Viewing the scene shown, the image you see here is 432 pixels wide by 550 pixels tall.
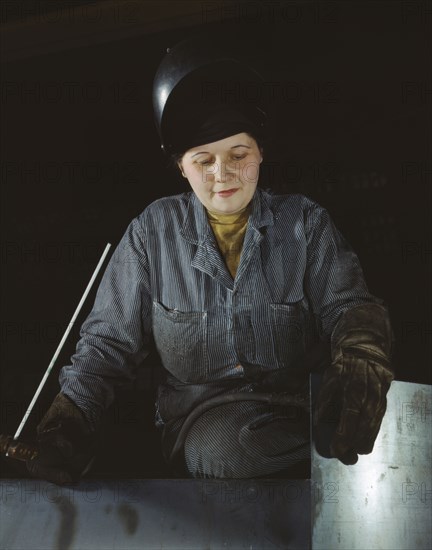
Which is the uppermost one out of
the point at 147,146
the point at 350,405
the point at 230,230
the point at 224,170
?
the point at 224,170

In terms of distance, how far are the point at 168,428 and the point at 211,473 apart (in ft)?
0.97

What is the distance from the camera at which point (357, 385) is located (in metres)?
1.73

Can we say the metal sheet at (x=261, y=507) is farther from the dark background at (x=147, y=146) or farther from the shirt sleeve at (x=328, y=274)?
the dark background at (x=147, y=146)

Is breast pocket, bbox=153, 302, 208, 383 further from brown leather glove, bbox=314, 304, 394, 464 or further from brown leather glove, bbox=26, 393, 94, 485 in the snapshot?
brown leather glove, bbox=314, 304, 394, 464

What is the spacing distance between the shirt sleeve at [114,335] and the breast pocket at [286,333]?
445 millimetres

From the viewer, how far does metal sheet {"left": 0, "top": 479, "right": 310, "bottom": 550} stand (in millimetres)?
1737

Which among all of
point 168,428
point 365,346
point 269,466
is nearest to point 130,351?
point 168,428

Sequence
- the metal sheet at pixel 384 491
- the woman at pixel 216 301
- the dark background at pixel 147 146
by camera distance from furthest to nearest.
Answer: the dark background at pixel 147 146 < the woman at pixel 216 301 < the metal sheet at pixel 384 491

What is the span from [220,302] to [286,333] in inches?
9.4

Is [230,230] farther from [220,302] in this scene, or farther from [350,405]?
[350,405]

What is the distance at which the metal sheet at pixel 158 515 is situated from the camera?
174 centimetres

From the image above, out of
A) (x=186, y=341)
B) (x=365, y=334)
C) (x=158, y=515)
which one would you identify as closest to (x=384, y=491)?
(x=365, y=334)

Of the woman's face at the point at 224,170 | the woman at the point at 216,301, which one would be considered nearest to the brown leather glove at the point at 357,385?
the woman at the point at 216,301

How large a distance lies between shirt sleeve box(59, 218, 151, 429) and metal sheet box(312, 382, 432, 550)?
81 cm
